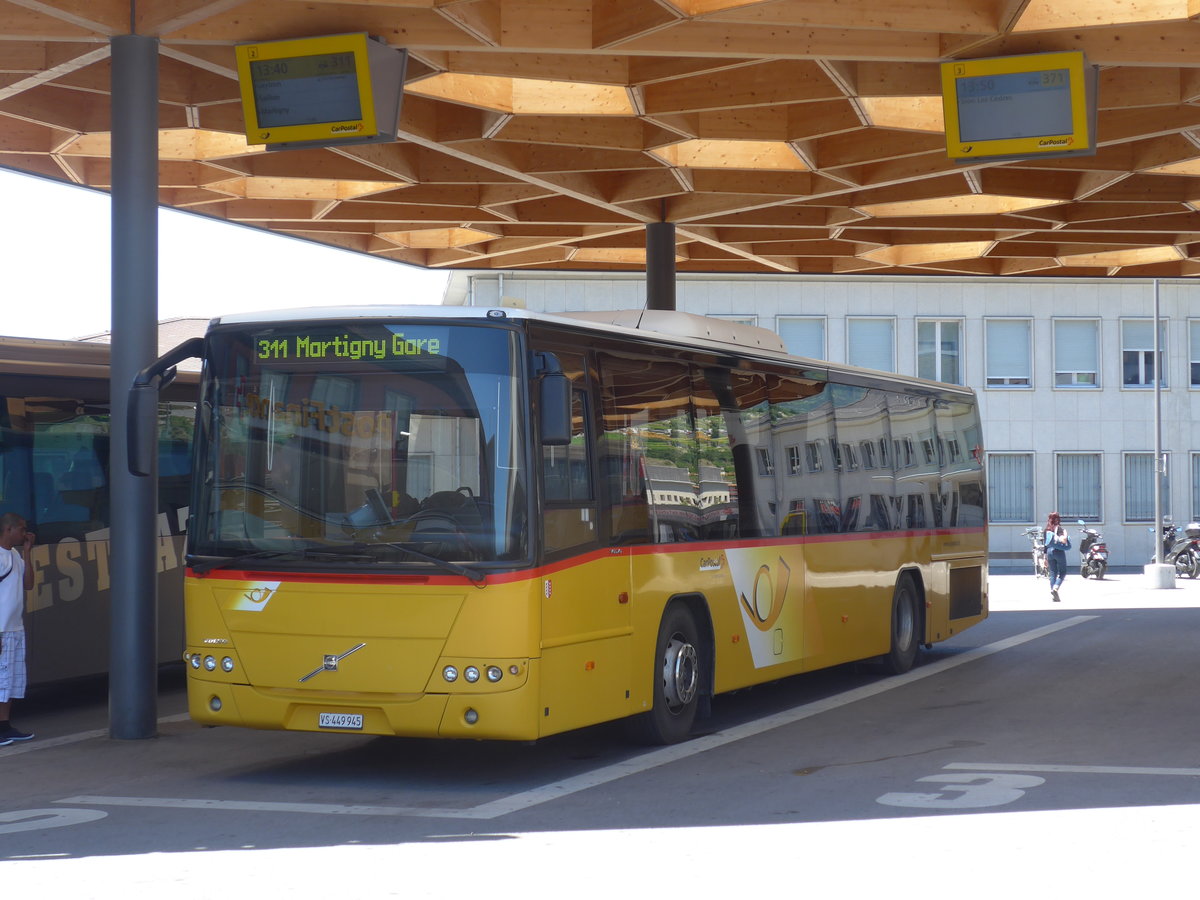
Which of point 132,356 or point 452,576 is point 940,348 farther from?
point 452,576

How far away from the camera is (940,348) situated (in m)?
44.9

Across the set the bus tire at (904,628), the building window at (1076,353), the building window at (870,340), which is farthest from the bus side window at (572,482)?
the building window at (1076,353)

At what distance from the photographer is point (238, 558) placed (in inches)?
403

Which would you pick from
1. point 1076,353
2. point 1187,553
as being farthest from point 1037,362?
point 1187,553

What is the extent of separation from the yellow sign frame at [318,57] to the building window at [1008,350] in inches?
1347

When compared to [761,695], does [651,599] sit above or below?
above

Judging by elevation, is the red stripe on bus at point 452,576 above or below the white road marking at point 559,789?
above

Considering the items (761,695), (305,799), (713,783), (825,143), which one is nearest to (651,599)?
(713,783)

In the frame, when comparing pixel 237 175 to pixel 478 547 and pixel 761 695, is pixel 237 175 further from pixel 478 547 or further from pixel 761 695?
pixel 478 547

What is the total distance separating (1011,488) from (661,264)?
25740 mm

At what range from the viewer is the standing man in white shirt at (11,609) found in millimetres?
11758

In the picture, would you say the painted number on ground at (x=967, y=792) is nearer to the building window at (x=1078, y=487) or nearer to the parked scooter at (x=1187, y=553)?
the parked scooter at (x=1187, y=553)

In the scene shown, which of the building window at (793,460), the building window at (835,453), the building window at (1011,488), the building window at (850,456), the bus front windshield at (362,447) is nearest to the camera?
the bus front windshield at (362,447)

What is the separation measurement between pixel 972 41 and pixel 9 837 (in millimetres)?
9518
